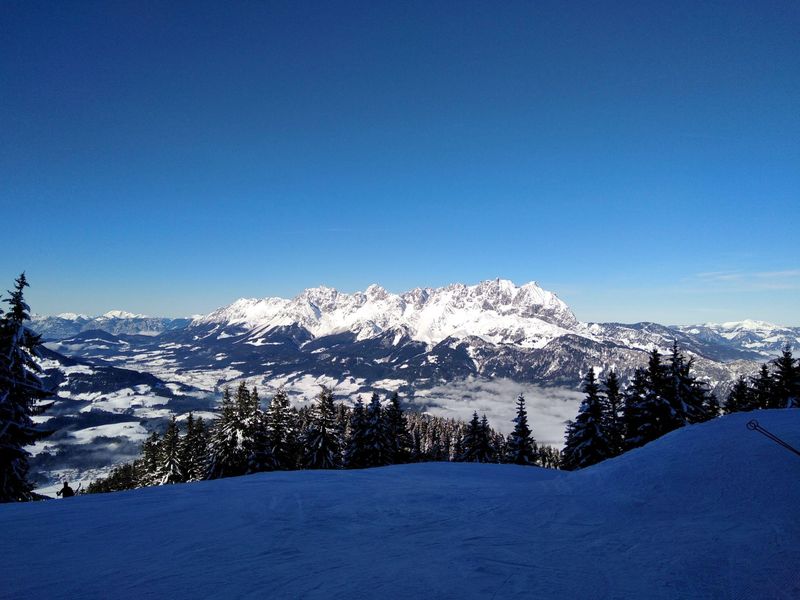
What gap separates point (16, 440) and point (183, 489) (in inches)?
633

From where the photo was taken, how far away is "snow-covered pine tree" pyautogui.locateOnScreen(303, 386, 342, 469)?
132ft

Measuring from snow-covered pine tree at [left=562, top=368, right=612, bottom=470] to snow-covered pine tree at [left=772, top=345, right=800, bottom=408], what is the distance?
14.2 metres

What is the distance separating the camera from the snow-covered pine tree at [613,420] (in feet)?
117

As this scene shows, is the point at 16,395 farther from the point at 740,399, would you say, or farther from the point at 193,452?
the point at 740,399

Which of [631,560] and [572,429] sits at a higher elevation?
[631,560]

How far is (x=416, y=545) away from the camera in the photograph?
812 cm

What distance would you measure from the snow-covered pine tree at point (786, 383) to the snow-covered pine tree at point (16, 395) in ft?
171

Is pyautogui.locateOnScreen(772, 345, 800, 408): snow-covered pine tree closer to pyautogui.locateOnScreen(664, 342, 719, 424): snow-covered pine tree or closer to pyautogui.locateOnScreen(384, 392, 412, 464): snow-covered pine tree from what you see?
pyautogui.locateOnScreen(664, 342, 719, 424): snow-covered pine tree

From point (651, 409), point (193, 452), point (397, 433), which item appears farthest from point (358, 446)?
point (651, 409)

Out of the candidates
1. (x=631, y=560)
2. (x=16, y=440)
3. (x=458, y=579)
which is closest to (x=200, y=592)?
(x=458, y=579)

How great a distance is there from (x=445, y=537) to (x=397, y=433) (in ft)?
132

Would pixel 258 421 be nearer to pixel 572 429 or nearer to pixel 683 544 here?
pixel 572 429

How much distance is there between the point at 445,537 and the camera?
8.62 metres

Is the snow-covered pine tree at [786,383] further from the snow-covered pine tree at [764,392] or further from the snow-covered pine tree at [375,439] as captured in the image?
the snow-covered pine tree at [375,439]
